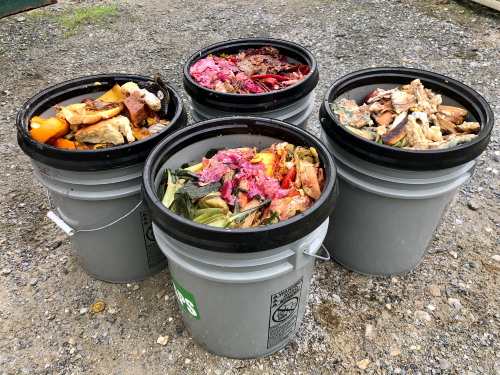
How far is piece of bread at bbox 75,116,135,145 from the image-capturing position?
2318mm

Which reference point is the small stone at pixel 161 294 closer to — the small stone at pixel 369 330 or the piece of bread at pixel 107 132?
the piece of bread at pixel 107 132

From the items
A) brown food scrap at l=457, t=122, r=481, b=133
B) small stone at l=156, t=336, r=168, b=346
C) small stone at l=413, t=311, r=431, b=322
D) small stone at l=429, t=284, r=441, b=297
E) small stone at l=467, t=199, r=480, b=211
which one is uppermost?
brown food scrap at l=457, t=122, r=481, b=133

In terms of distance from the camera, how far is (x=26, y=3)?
7316 millimetres

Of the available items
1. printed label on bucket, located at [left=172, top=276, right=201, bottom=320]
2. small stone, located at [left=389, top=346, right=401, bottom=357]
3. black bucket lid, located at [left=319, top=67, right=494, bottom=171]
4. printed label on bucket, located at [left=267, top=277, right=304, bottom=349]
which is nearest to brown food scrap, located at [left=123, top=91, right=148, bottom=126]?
printed label on bucket, located at [left=172, top=276, right=201, bottom=320]

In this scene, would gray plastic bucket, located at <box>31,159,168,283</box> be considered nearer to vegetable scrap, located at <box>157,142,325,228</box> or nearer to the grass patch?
vegetable scrap, located at <box>157,142,325,228</box>

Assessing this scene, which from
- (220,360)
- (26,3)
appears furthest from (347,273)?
(26,3)

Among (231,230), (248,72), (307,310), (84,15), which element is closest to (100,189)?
(231,230)

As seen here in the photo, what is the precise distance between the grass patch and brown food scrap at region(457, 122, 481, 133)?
672 cm

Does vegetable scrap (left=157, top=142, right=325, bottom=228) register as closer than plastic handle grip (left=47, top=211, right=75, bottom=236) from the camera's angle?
Yes

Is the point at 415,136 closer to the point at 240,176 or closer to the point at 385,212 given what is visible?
the point at 385,212

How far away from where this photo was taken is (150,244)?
2.70m

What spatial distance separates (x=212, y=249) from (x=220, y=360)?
1.12 meters

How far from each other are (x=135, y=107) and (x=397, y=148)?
165 centimetres

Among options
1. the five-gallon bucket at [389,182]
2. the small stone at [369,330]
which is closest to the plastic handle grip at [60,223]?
the five-gallon bucket at [389,182]
